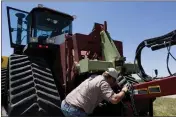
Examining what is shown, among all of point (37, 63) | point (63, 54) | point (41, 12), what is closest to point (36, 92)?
point (37, 63)

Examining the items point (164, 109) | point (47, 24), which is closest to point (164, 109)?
point (164, 109)

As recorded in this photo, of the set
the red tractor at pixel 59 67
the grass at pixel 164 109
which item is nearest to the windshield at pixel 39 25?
the red tractor at pixel 59 67

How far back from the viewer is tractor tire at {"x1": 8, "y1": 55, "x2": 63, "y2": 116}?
510 cm

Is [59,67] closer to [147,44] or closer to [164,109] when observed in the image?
[147,44]

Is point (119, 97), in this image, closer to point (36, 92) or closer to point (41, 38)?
point (36, 92)

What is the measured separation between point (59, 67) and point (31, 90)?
1301mm

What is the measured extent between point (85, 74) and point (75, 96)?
1.56m

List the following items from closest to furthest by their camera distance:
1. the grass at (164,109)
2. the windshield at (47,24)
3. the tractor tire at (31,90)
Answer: the tractor tire at (31,90) → the windshield at (47,24) → the grass at (164,109)

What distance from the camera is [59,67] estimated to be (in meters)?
6.56

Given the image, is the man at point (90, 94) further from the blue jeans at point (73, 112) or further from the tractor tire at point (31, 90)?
the tractor tire at point (31, 90)

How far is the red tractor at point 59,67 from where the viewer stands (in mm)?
4886

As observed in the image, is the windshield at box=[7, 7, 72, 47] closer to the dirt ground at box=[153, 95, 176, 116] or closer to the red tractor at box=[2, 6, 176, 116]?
the red tractor at box=[2, 6, 176, 116]

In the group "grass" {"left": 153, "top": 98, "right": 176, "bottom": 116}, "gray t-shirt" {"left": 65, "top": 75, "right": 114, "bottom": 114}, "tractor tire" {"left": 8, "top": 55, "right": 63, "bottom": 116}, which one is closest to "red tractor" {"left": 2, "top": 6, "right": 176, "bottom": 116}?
"tractor tire" {"left": 8, "top": 55, "right": 63, "bottom": 116}

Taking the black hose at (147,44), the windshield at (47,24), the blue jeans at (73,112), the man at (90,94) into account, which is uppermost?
the windshield at (47,24)
